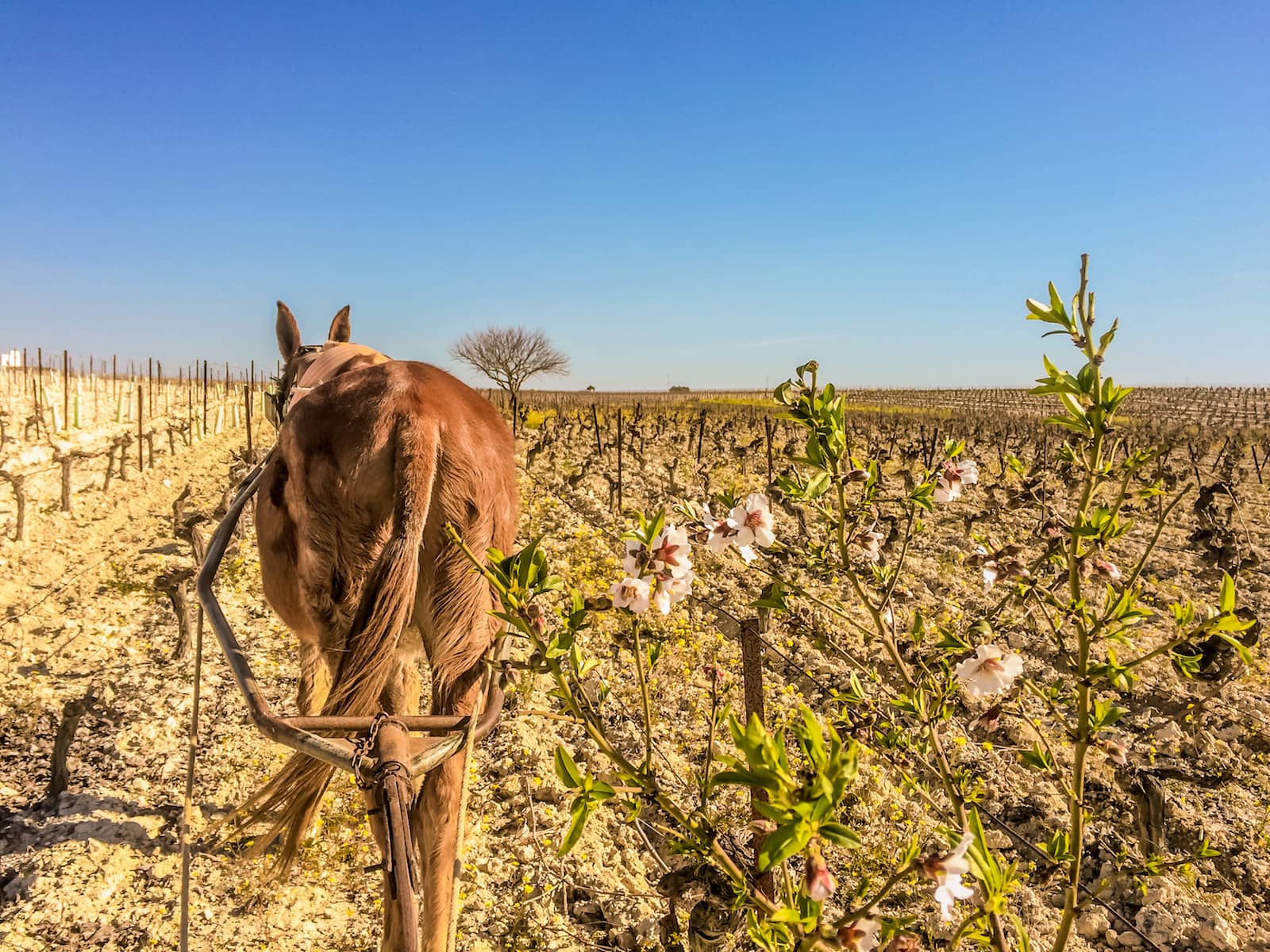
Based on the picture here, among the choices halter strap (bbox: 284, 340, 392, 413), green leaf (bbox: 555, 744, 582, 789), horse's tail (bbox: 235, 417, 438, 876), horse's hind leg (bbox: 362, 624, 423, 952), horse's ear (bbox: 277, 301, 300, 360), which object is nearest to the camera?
green leaf (bbox: 555, 744, 582, 789)

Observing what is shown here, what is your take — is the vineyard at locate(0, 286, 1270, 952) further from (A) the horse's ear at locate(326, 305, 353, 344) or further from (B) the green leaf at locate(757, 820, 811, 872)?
(A) the horse's ear at locate(326, 305, 353, 344)

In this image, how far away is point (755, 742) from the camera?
849 millimetres

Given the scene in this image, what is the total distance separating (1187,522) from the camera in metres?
10.7

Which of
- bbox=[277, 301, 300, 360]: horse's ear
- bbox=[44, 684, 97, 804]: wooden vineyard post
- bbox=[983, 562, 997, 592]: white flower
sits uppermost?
bbox=[277, 301, 300, 360]: horse's ear

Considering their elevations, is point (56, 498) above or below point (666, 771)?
above

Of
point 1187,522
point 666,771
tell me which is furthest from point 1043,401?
point 666,771

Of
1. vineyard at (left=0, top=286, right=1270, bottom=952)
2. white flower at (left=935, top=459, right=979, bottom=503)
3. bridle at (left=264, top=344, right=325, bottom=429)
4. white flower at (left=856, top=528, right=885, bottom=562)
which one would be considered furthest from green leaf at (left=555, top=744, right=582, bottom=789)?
bridle at (left=264, top=344, right=325, bottom=429)

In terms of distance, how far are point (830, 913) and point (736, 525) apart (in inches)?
103

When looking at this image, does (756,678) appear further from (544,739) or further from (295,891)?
(295,891)

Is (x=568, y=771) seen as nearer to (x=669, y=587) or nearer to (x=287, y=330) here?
(x=669, y=587)

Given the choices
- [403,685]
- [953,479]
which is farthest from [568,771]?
[403,685]

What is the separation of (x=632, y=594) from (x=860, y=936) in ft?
2.00

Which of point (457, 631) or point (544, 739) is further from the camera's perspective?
point (544, 739)

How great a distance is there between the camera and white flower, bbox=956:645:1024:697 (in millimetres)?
1335
